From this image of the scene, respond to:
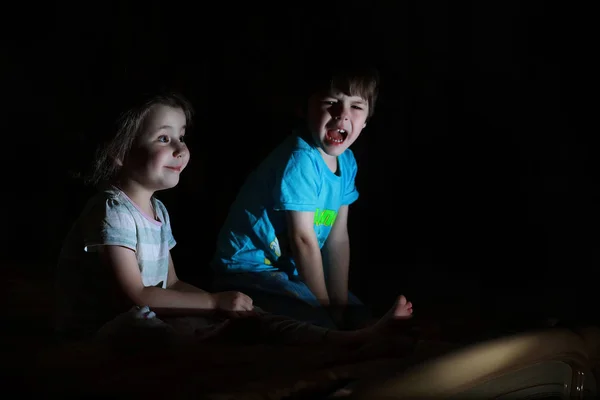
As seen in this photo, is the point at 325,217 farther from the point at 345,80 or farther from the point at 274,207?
the point at 345,80

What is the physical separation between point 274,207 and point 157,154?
0.97 ft

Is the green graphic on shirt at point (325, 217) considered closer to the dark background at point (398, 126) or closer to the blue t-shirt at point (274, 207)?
the blue t-shirt at point (274, 207)

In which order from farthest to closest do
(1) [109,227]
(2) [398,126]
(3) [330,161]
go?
1. (2) [398,126]
2. (3) [330,161]
3. (1) [109,227]

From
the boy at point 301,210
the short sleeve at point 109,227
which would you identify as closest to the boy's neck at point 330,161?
the boy at point 301,210

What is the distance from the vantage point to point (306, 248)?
4.68 feet

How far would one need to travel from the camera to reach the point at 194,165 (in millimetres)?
1757

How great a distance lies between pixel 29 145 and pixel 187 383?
41.7 inches

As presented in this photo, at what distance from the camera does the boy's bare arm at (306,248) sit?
142 centimetres

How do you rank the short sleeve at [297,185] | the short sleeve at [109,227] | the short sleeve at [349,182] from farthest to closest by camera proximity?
the short sleeve at [349,182], the short sleeve at [297,185], the short sleeve at [109,227]

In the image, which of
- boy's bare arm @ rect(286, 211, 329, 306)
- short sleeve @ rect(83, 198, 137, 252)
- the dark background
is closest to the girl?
short sleeve @ rect(83, 198, 137, 252)

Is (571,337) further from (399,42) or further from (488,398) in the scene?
(399,42)

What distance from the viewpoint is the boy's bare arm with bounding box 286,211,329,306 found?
142 cm

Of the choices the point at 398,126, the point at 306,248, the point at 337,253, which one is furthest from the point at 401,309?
the point at 398,126

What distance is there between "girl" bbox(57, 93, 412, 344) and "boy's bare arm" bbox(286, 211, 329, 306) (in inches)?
6.0
